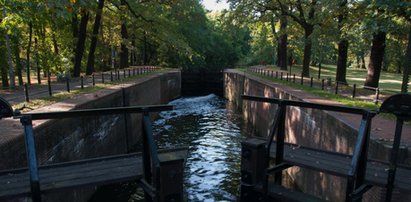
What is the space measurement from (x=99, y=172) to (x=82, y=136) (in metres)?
5.34

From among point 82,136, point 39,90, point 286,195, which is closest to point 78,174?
point 286,195

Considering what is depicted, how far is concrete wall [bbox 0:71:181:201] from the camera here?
661 cm

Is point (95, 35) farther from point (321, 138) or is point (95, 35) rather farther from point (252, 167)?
point (252, 167)

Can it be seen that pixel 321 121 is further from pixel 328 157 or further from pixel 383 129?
pixel 328 157

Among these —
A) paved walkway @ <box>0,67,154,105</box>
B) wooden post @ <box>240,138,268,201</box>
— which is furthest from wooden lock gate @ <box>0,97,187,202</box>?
paved walkway @ <box>0,67,154,105</box>

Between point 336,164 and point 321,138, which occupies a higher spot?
point 336,164

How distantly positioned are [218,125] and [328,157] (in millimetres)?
14954

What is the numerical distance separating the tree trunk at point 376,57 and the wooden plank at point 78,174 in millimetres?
14007

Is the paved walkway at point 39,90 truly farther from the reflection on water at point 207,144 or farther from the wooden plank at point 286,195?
the wooden plank at point 286,195

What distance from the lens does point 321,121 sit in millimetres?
9961

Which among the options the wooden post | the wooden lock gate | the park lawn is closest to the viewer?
the wooden lock gate

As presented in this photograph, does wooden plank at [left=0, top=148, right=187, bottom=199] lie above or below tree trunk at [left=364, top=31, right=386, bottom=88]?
below

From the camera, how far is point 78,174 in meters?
4.99

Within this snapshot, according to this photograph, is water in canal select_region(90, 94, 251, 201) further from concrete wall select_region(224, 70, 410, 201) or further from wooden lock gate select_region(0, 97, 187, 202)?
wooden lock gate select_region(0, 97, 187, 202)
